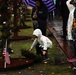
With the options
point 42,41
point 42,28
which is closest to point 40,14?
point 42,28

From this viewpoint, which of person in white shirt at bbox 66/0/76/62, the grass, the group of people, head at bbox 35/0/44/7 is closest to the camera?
the grass

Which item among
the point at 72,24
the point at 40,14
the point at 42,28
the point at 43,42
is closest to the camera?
the point at 43,42

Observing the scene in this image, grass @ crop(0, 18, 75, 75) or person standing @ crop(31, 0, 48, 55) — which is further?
person standing @ crop(31, 0, 48, 55)

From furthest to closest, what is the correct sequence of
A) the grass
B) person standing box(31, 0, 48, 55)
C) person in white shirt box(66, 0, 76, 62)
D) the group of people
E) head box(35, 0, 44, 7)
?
person standing box(31, 0, 48, 55)
head box(35, 0, 44, 7)
the group of people
person in white shirt box(66, 0, 76, 62)
the grass

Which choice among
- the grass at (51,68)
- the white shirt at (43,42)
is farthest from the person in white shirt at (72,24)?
the white shirt at (43,42)

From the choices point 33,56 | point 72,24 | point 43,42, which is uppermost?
point 72,24

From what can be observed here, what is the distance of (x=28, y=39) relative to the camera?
1570cm

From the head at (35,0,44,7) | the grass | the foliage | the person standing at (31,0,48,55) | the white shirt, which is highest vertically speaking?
the head at (35,0,44,7)

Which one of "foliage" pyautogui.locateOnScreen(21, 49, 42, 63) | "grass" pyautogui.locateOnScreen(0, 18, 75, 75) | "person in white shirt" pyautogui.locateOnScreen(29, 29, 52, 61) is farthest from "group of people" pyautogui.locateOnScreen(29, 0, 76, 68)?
"grass" pyautogui.locateOnScreen(0, 18, 75, 75)

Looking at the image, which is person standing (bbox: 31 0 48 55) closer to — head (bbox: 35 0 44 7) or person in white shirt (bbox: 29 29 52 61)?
head (bbox: 35 0 44 7)

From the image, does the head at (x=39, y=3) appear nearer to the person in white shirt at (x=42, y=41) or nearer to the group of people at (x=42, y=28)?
the group of people at (x=42, y=28)

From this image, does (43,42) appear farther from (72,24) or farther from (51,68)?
(72,24)

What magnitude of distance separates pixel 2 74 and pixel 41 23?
10.6 ft

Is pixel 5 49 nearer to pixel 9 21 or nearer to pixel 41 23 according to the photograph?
pixel 9 21
